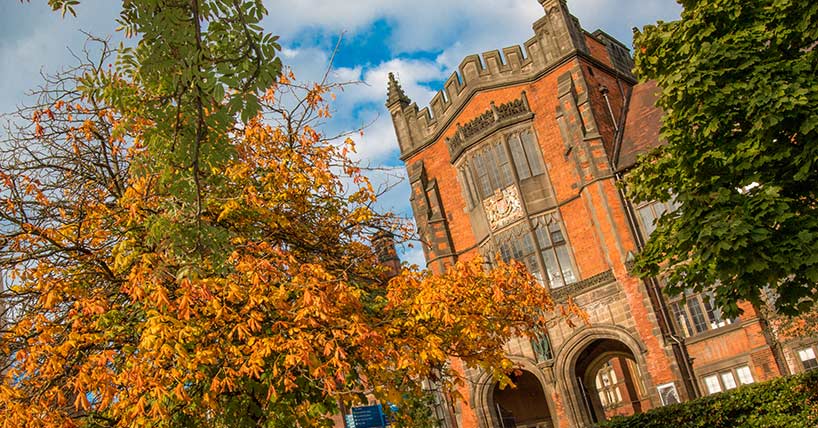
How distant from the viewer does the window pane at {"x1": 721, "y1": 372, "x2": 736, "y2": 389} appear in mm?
18344

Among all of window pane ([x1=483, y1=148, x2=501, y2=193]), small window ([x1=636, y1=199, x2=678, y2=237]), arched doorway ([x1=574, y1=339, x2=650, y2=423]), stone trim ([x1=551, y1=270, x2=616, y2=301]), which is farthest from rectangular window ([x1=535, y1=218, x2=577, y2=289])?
arched doorway ([x1=574, y1=339, x2=650, y2=423])

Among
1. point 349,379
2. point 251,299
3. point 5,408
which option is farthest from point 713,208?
point 5,408

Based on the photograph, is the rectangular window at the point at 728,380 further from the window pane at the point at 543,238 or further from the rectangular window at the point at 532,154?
the rectangular window at the point at 532,154

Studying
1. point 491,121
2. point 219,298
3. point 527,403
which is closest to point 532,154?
point 491,121

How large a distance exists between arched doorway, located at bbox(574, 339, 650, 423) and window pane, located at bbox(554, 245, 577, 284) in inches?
126

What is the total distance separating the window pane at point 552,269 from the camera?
22359 mm

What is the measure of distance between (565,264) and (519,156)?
454 cm

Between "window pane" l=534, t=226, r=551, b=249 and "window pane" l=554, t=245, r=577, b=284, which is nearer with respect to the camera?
"window pane" l=554, t=245, r=577, b=284

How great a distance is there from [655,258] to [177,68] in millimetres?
8666

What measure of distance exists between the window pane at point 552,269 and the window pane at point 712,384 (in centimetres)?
554

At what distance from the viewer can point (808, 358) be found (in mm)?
18094

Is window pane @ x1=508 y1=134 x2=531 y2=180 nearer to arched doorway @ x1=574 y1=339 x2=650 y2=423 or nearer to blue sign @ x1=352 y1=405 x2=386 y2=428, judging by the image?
arched doorway @ x1=574 y1=339 x2=650 y2=423

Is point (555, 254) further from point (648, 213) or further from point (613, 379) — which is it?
point (613, 379)

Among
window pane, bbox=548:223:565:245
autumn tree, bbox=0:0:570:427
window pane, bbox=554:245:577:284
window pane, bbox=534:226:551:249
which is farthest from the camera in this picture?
window pane, bbox=534:226:551:249
